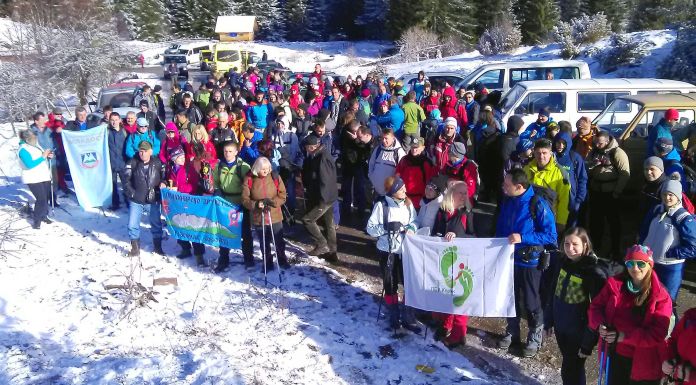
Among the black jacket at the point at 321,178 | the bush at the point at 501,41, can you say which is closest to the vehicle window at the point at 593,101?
the black jacket at the point at 321,178

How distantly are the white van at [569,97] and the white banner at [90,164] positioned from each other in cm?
775

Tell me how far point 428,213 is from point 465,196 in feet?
1.62

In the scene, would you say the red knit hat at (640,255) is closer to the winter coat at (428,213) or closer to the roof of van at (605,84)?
the winter coat at (428,213)

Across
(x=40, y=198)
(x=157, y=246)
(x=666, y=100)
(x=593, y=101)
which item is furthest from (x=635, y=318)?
(x=593, y=101)

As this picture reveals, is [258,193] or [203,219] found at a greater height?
[258,193]

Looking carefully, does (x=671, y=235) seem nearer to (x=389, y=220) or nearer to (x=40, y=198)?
(x=389, y=220)

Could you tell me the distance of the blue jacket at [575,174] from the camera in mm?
7582

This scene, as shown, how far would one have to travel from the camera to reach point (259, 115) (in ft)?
41.9

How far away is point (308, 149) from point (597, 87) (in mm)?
7218

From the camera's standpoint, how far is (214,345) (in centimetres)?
626

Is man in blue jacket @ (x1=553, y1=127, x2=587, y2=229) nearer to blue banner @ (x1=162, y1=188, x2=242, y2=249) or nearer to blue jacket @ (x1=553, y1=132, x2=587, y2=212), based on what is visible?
blue jacket @ (x1=553, y1=132, x2=587, y2=212)

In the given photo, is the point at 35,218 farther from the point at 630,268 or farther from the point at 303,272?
the point at 630,268

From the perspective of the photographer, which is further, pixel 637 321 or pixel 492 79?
pixel 492 79

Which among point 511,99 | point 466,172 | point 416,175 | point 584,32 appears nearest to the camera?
point 466,172
